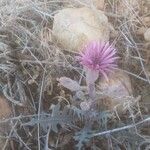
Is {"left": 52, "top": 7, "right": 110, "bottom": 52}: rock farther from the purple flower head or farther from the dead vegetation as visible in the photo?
the purple flower head

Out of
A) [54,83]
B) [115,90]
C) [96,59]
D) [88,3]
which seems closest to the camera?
[96,59]

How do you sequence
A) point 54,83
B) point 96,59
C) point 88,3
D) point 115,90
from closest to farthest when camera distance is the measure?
point 96,59 → point 115,90 → point 54,83 → point 88,3

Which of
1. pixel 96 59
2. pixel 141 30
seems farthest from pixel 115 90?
pixel 141 30

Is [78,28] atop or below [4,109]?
atop

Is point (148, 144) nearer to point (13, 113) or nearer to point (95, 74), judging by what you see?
point (95, 74)

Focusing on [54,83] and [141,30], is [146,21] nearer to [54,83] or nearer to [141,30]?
[141,30]

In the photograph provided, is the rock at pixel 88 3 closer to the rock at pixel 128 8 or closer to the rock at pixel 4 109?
the rock at pixel 128 8

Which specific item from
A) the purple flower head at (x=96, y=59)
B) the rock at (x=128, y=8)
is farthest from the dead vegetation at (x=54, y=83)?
the purple flower head at (x=96, y=59)

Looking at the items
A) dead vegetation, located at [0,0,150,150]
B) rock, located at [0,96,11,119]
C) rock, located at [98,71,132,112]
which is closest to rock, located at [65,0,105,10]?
dead vegetation, located at [0,0,150,150]
